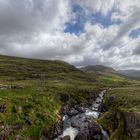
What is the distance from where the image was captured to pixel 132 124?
9031 cm

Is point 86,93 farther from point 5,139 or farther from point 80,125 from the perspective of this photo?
point 5,139

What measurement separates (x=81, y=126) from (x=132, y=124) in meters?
34.5

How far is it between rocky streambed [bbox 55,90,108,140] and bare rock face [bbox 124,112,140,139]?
13.5 meters

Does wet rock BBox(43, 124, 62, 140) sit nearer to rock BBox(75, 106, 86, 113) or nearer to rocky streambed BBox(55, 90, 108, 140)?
rocky streambed BBox(55, 90, 108, 140)

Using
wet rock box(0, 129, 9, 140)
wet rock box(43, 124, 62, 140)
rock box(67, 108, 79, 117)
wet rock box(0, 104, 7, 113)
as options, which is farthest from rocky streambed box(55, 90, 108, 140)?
wet rock box(0, 104, 7, 113)

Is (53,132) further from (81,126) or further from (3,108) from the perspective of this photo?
(3,108)

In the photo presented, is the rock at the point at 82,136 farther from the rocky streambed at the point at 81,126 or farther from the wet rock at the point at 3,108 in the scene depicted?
A: the wet rock at the point at 3,108

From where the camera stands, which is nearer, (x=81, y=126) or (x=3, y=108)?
(x=3, y=108)

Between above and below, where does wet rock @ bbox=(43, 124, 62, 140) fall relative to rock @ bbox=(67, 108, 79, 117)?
below

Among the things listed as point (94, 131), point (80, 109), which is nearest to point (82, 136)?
point (94, 131)

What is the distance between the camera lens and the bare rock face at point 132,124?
85.9 meters

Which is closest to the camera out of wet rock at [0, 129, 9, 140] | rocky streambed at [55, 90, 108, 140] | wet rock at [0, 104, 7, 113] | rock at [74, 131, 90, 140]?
wet rock at [0, 129, 9, 140]

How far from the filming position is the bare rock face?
8594cm

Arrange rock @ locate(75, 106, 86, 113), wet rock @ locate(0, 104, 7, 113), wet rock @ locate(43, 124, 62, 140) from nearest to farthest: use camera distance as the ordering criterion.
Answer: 1. wet rock @ locate(43, 124, 62, 140)
2. wet rock @ locate(0, 104, 7, 113)
3. rock @ locate(75, 106, 86, 113)
